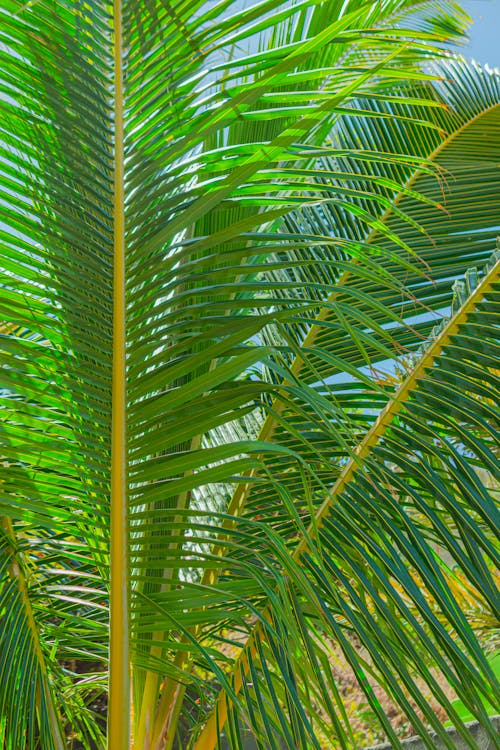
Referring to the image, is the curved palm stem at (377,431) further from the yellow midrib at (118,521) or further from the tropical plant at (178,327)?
the yellow midrib at (118,521)

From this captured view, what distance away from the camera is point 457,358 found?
1021mm

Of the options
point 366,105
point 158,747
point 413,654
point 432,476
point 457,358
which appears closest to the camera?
point 413,654

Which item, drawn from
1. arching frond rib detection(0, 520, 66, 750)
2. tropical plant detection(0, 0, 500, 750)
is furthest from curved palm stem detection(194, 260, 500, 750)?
arching frond rib detection(0, 520, 66, 750)

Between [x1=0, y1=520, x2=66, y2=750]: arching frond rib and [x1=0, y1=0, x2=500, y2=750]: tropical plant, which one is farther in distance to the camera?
[x1=0, y1=520, x2=66, y2=750]: arching frond rib

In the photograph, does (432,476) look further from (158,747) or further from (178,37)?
(158,747)

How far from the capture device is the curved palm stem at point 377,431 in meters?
0.99

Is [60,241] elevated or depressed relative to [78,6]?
depressed

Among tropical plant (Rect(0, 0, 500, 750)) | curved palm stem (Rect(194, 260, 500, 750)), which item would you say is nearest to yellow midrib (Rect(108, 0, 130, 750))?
tropical plant (Rect(0, 0, 500, 750))

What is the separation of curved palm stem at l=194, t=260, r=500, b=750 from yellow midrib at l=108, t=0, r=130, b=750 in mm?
235

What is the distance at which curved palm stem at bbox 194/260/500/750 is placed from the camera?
0.99 metres

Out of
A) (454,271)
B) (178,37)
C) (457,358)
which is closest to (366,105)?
(454,271)

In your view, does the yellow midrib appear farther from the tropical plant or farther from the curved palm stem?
the curved palm stem

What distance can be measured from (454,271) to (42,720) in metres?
0.95

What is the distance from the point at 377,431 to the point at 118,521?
0.42 metres
